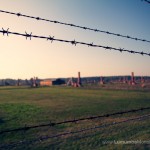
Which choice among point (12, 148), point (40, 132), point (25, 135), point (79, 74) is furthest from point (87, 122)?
point (79, 74)

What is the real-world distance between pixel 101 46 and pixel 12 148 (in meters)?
6.30

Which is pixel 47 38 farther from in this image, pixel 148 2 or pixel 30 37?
pixel 148 2

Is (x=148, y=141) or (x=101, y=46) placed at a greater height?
(x=101, y=46)

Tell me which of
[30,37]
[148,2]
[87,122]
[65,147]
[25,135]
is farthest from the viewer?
[87,122]

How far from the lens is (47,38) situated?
3.53 metres

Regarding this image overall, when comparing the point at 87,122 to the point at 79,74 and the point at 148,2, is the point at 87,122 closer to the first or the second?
the point at 148,2

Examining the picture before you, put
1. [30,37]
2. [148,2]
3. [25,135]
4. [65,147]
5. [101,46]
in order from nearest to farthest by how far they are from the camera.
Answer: [30,37] → [101,46] → [148,2] → [65,147] → [25,135]

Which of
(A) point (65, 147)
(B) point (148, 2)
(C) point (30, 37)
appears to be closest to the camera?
(C) point (30, 37)

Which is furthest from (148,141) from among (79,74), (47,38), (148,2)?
(79,74)

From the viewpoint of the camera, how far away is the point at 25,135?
1020cm

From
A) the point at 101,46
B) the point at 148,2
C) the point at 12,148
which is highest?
the point at 148,2

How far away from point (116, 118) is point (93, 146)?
552 cm

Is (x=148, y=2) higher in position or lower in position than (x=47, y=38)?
higher

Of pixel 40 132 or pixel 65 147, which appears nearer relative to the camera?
pixel 65 147
